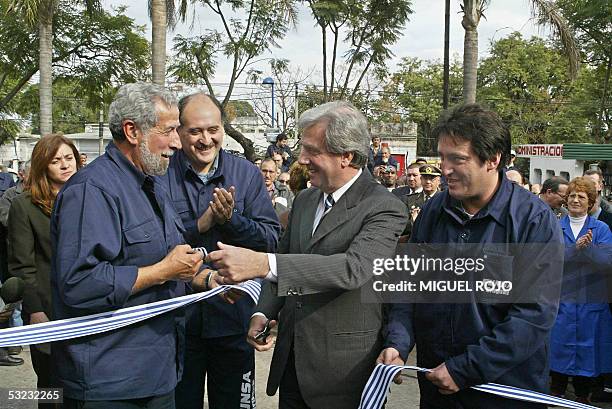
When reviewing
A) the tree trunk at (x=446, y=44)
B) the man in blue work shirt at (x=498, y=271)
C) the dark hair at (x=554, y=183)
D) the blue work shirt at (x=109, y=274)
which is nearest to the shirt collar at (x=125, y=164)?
the blue work shirt at (x=109, y=274)

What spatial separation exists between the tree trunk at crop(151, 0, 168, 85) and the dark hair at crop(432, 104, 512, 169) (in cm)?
1013

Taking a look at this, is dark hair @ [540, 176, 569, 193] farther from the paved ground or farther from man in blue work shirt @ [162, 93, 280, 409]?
man in blue work shirt @ [162, 93, 280, 409]

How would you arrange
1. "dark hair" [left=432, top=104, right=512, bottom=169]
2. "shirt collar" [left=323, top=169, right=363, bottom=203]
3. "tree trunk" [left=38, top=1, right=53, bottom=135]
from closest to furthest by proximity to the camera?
"dark hair" [left=432, top=104, right=512, bottom=169] < "shirt collar" [left=323, top=169, right=363, bottom=203] < "tree trunk" [left=38, top=1, right=53, bottom=135]

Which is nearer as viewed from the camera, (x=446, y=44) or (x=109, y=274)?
(x=109, y=274)

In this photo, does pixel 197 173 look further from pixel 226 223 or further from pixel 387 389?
pixel 387 389

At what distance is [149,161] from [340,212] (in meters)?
0.91

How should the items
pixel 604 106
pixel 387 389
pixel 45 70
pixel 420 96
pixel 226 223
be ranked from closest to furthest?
pixel 387 389
pixel 226 223
pixel 45 70
pixel 604 106
pixel 420 96

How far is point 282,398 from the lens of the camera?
3170mm

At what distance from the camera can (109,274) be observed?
2641 millimetres

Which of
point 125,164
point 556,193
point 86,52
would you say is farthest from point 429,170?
point 86,52

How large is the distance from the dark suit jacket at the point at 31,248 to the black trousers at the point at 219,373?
1.00m

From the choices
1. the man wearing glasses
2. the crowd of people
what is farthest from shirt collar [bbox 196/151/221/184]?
the man wearing glasses

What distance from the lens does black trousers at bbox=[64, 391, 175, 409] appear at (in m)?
2.71

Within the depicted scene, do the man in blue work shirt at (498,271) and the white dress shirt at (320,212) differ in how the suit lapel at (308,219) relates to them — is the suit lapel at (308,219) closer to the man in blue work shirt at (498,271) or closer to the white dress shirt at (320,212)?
the white dress shirt at (320,212)
